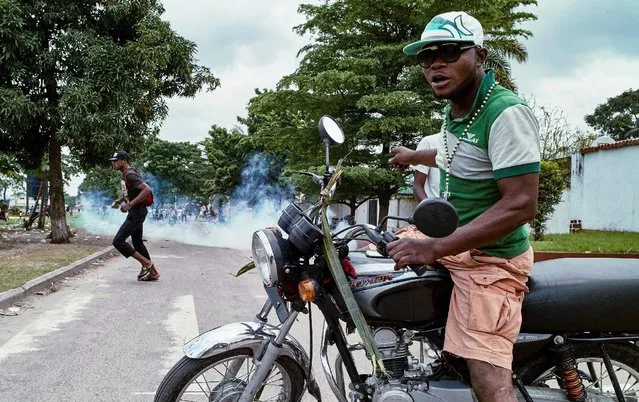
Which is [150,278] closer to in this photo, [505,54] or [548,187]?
[548,187]

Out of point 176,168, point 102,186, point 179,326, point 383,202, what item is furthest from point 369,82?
point 102,186

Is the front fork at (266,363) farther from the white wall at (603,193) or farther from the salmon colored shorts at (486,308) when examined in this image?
the white wall at (603,193)

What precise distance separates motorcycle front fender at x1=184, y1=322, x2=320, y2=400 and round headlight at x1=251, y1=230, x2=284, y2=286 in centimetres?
34

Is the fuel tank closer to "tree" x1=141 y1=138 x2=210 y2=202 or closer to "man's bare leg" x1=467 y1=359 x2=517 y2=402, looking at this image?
"man's bare leg" x1=467 y1=359 x2=517 y2=402

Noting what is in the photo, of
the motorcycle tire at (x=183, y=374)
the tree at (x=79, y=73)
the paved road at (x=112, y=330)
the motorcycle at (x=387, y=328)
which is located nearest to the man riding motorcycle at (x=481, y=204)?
the motorcycle at (x=387, y=328)

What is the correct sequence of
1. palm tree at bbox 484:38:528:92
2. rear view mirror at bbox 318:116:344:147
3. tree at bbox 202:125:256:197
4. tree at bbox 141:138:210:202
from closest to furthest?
rear view mirror at bbox 318:116:344:147, palm tree at bbox 484:38:528:92, tree at bbox 202:125:256:197, tree at bbox 141:138:210:202

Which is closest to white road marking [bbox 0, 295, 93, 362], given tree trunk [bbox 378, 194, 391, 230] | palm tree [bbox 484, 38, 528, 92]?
tree trunk [bbox 378, 194, 391, 230]

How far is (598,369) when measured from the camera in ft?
9.02

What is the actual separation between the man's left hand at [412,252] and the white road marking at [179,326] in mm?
2794

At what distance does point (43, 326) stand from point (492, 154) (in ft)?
16.9

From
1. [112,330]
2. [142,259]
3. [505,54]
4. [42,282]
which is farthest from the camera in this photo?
[505,54]

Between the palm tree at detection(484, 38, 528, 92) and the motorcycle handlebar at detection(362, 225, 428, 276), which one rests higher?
the palm tree at detection(484, 38, 528, 92)

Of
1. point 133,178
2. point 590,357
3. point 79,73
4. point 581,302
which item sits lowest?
point 590,357

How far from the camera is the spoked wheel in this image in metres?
2.65
